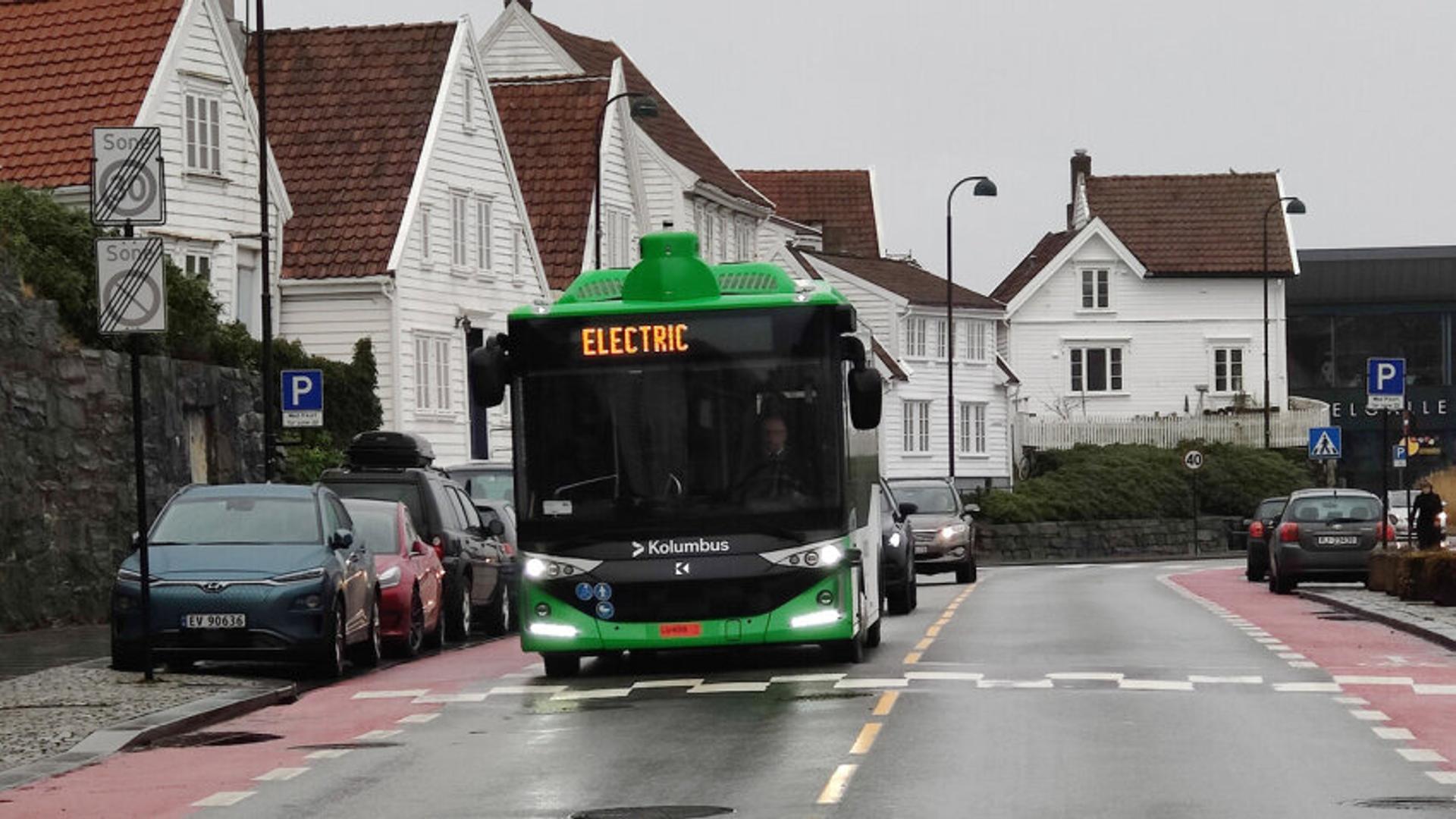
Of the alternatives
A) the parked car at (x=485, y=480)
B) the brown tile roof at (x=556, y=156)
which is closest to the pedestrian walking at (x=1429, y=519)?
the parked car at (x=485, y=480)

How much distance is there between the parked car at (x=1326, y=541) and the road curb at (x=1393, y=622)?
A: 0.97m

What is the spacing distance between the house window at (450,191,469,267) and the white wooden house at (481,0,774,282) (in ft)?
23.5

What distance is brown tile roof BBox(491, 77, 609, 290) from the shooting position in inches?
2692

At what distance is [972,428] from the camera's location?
316ft

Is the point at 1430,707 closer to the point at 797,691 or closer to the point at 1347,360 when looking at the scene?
the point at 797,691

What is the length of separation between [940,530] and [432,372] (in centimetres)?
1220

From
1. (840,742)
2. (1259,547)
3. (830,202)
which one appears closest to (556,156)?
(1259,547)

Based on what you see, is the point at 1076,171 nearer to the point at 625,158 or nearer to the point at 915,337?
the point at 915,337

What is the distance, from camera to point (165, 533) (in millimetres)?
24906

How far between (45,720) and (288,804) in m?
5.83

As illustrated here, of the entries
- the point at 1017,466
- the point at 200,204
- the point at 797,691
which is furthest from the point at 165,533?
the point at 1017,466

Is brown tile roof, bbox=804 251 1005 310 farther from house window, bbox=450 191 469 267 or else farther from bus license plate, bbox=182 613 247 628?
bus license plate, bbox=182 613 247 628

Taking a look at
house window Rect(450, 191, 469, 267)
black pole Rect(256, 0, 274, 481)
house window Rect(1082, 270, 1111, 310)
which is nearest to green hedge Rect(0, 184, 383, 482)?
black pole Rect(256, 0, 274, 481)

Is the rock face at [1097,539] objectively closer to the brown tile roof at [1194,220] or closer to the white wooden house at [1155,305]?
the white wooden house at [1155,305]
